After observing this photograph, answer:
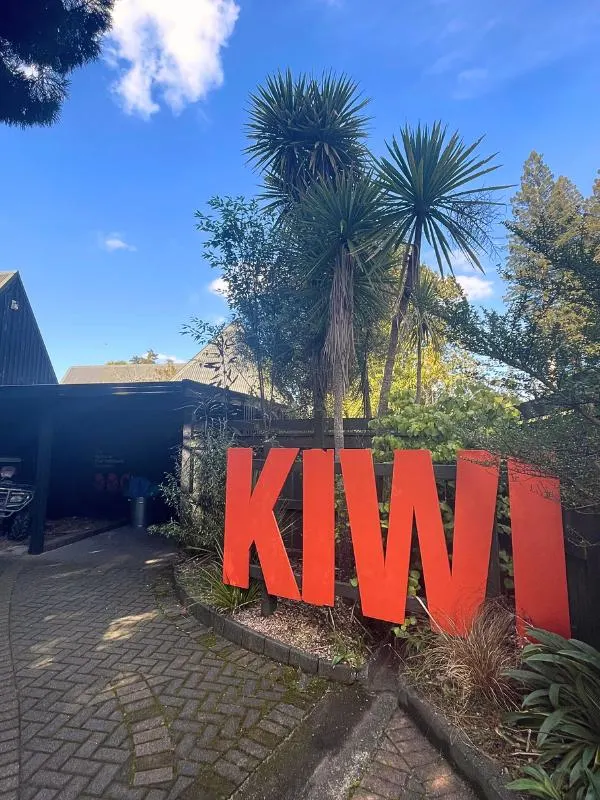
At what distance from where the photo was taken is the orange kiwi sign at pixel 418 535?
212 centimetres

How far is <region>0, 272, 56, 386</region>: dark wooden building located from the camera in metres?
13.1

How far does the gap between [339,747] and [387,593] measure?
86 centimetres

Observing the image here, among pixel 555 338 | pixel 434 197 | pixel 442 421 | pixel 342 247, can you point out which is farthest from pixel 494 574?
pixel 434 197

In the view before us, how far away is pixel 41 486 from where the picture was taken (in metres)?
6.19

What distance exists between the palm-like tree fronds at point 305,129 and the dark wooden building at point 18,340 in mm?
11066

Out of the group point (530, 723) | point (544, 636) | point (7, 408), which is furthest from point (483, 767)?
point (7, 408)

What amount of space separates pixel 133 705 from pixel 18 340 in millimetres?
14955

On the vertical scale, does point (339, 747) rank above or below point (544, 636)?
below

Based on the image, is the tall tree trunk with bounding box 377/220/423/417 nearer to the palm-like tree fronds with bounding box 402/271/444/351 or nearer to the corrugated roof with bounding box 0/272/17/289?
the palm-like tree fronds with bounding box 402/271/444/351

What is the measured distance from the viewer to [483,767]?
163cm

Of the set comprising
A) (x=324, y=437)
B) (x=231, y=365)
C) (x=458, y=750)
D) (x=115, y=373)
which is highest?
(x=115, y=373)

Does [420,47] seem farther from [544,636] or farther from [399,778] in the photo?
[399,778]

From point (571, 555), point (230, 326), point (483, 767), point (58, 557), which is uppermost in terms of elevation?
point (230, 326)

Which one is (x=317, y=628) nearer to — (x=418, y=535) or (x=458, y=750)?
(x=418, y=535)
